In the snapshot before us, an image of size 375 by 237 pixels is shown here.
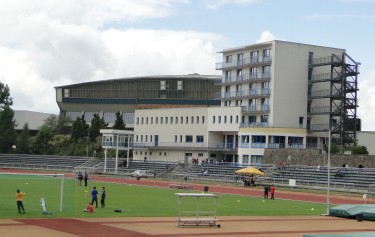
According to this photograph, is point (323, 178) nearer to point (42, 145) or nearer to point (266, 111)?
point (266, 111)

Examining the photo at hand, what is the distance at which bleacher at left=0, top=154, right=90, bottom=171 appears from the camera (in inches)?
4786

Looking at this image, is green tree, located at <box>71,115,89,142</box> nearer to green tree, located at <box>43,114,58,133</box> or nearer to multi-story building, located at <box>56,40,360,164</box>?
green tree, located at <box>43,114,58,133</box>

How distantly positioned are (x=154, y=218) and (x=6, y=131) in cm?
10536

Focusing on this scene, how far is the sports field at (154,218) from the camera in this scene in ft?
113

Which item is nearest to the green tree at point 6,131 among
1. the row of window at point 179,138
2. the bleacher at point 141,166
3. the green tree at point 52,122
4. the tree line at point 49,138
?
the tree line at point 49,138

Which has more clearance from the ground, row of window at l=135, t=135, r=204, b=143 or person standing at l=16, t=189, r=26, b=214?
row of window at l=135, t=135, r=204, b=143

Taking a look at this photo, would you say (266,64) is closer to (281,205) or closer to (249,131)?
(249,131)

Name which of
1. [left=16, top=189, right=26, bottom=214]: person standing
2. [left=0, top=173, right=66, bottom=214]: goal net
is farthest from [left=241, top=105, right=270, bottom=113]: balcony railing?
[left=16, top=189, right=26, bottom=214]: person standing

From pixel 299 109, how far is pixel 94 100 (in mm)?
74766

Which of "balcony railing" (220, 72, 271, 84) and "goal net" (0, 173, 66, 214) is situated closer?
"goal net" (0, 173, 66, 214)

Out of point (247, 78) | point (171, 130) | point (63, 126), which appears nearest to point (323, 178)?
point (247, 78)

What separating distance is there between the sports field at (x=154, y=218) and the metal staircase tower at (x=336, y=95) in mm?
45217

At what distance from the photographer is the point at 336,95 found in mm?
105062

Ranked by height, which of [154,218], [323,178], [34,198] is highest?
[323,178]
